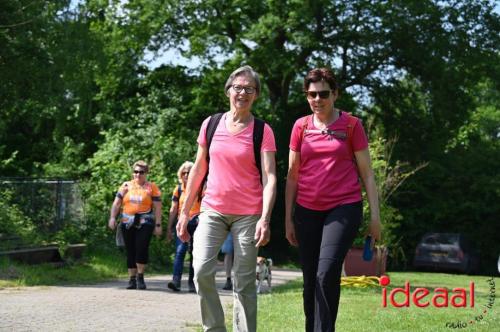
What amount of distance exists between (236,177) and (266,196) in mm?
249

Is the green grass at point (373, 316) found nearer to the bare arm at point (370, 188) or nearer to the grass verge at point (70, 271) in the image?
the bare arm at point (370, 188)

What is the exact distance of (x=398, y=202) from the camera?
32.3 m

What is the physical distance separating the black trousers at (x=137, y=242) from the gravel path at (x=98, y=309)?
0.44 metres

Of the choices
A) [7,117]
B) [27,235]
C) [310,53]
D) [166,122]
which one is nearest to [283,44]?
[310,53]

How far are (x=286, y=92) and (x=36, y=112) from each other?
13.6 m

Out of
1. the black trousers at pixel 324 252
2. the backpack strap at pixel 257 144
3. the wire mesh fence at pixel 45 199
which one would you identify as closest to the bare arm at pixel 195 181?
the backpack strap at pixel 257 144

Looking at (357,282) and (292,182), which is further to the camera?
(357,282)

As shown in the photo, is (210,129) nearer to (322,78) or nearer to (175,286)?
(322,78)

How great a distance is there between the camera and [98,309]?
895 centimetres

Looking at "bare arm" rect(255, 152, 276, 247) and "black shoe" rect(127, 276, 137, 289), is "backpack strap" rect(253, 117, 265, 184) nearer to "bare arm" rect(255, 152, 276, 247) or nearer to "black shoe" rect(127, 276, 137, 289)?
"bare arm" rect(255, 152, 276, 247)

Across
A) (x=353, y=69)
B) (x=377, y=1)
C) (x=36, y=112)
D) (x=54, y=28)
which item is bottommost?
(x=36, y=112)

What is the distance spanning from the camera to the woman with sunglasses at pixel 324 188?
5.64 m

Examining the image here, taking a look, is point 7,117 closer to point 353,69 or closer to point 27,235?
point 27,235

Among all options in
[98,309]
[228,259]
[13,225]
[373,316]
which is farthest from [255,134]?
[13,225]
